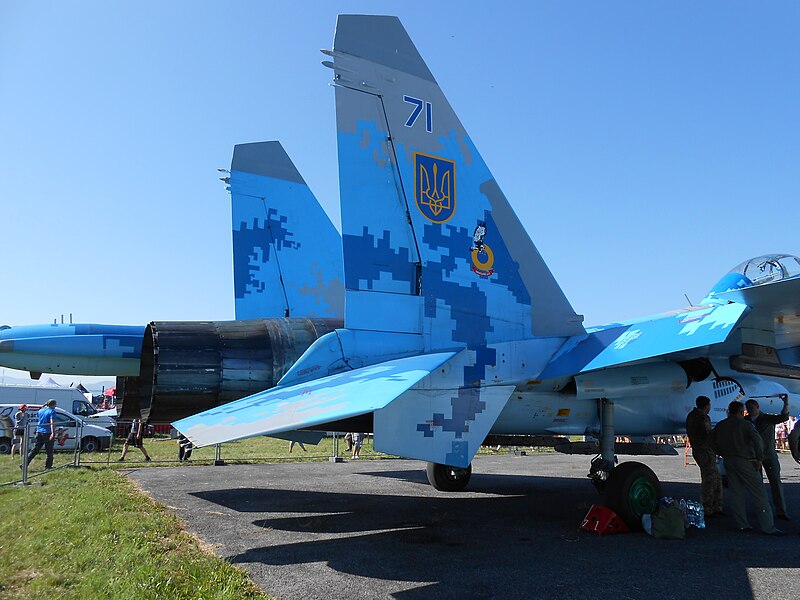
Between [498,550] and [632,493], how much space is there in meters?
2.01

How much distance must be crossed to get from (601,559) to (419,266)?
10.7ft

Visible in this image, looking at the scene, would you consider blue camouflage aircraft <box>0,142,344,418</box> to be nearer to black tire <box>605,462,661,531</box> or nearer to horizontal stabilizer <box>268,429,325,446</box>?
horizontal stabilizer <box>268,429,325,446</box>

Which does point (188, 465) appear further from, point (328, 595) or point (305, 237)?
point (328, 595)

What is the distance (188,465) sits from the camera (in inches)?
535

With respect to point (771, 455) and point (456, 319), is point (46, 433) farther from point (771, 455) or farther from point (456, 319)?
point (771, 455)

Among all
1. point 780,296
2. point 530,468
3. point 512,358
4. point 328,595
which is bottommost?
point 530,468

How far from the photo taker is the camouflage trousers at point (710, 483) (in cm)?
748

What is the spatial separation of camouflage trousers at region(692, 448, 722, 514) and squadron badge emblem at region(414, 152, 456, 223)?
4.42 m

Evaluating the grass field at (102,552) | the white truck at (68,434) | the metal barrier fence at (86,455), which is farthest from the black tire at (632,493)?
the white truck at (68,434)

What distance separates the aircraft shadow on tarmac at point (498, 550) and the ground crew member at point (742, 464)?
0.22 metres

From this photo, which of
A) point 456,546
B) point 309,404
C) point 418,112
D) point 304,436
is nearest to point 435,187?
point 418,112

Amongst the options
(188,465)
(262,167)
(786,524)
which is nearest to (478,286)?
(786,524)

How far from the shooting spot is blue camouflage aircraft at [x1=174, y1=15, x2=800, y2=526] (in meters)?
5.75

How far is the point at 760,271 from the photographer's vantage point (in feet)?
25.4
